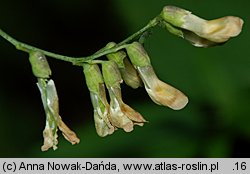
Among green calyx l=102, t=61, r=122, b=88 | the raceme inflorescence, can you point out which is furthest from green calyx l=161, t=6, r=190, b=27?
green calyx l=102, t=61, r=122, b=88

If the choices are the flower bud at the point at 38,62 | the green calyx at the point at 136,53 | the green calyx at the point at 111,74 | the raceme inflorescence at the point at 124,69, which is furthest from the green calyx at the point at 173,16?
the flower bud at the point at 38,62

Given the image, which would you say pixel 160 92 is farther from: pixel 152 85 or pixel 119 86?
pixel 119 86

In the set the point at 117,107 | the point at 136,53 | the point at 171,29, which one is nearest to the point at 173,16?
the point at 171,29

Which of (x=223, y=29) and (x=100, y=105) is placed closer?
(x=223, y=29)

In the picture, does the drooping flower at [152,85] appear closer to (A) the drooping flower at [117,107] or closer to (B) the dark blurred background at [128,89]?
(A) the drooping flower at [117,107]

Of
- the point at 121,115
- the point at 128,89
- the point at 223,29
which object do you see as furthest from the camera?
the point at 128,89

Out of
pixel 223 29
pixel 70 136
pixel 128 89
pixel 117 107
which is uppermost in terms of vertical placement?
pixel 128 89
